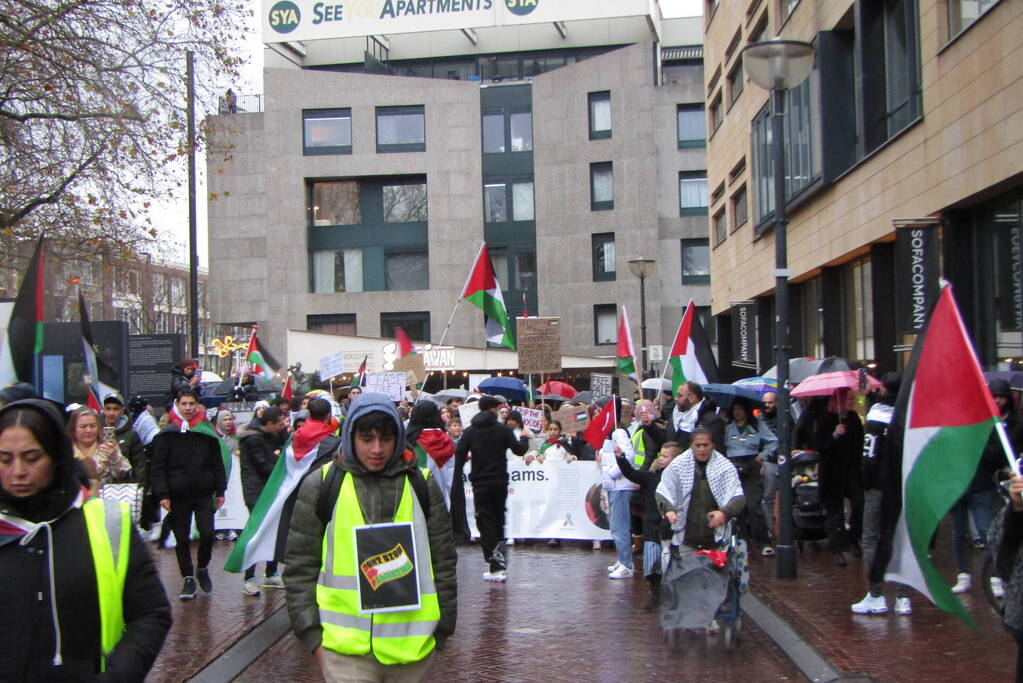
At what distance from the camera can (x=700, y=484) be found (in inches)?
338

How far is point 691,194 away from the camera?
1871 inches

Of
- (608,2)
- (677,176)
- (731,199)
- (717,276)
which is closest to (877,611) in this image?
(731,199)

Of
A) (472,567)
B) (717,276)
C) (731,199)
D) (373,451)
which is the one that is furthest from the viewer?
(717,276)

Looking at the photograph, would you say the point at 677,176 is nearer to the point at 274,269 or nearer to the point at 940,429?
the point at 274,269

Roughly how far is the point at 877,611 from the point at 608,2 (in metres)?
42.5

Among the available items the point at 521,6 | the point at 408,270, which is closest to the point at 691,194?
the point at 521,6

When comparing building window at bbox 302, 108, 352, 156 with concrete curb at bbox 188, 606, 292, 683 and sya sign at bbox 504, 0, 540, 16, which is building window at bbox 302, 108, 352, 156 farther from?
concrete curb at bbox 188, 606, 292, 683

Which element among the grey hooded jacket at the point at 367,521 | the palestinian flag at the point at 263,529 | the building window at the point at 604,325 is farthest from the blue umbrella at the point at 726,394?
the building window at the point at 604,325

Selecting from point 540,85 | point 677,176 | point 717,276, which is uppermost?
point 540,85

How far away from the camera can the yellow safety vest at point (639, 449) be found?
37.5 feet

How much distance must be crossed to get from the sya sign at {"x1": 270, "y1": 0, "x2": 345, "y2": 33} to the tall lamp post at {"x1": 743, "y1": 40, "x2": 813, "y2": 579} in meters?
40.2

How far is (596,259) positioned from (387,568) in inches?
1698

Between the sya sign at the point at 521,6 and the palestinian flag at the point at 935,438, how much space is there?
43865mm

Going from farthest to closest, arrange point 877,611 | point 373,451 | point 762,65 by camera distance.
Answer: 1. point 762,65
2. point 877,611
3. point 373,451
